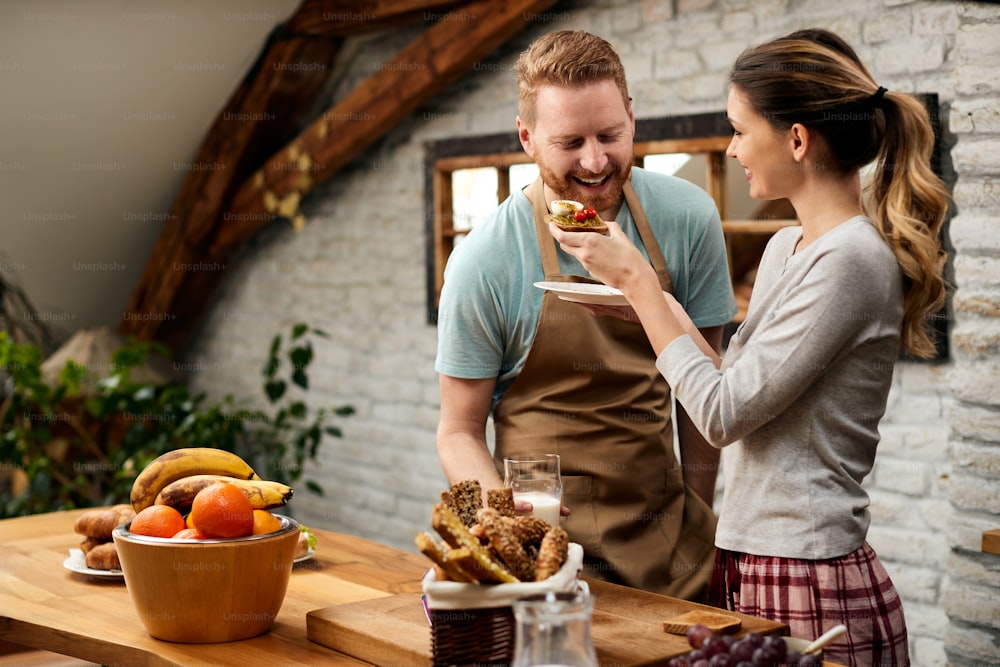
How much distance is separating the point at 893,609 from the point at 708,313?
0.78 meters

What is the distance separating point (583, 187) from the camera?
7.72ft

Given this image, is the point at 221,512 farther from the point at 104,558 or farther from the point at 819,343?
the point at 819,343

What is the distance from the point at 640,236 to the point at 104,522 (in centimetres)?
127

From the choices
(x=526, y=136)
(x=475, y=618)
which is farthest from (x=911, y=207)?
(x=475, y=618)

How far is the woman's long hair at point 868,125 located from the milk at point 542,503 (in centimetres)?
68

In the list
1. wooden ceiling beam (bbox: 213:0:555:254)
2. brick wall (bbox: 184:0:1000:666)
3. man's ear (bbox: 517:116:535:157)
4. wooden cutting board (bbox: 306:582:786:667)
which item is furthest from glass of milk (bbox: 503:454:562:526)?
wooden ceiling beam (bbox: 213:0:555:254)

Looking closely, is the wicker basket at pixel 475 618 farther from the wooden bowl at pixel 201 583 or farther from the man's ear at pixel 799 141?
the man's ear at pixel 799 141

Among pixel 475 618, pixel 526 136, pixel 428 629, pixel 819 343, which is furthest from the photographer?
pixel 526 136

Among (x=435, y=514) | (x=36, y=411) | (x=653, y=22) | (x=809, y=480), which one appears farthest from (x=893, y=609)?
(x=36, y=411)

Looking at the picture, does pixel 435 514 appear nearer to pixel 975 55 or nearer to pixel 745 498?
pixel 745 498

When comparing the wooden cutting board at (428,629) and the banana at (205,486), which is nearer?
the wooden cutting board at (428,629)

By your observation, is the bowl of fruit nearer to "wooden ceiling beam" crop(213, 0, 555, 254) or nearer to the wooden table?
the wooden table

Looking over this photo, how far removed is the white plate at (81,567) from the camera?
87.5 inches

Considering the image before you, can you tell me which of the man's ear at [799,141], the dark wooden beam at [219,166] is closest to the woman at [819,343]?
the man's ear at [799,141]
